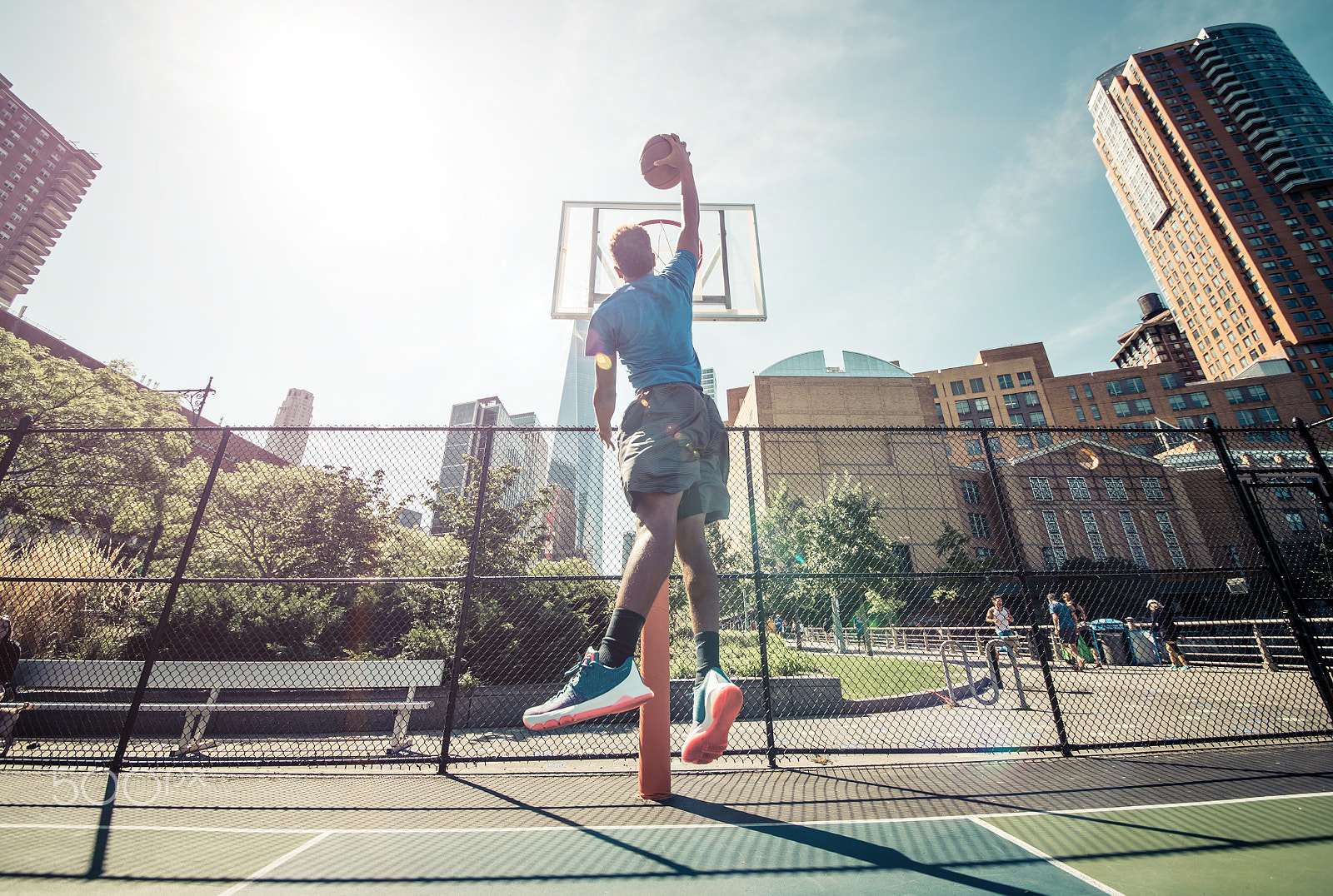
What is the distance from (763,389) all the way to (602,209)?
121ft

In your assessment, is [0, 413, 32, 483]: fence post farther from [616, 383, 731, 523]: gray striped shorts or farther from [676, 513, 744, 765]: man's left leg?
[676, 513, 744, 765]: man's left leg

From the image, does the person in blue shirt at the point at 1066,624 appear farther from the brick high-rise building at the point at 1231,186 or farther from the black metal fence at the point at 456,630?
the brick high-rise building at the point at 1231,186

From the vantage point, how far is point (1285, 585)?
4648 millimetres

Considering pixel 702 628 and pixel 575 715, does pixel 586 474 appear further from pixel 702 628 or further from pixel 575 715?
pixel 575 715

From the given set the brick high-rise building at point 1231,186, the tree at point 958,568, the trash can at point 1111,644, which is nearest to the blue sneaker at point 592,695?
the trash can at point 1111,644

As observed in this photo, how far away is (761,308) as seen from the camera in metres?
5.23

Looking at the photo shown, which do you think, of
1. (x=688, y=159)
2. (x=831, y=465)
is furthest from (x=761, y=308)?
(x=831, y=465)

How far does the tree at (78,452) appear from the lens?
48.1ft

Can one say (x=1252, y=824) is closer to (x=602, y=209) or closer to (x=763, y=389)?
(x=602, y=209)

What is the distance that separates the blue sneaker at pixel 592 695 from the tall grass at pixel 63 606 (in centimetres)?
881

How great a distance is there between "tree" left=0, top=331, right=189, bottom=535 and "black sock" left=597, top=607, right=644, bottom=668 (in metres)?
19.6

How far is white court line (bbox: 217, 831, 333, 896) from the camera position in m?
2.17

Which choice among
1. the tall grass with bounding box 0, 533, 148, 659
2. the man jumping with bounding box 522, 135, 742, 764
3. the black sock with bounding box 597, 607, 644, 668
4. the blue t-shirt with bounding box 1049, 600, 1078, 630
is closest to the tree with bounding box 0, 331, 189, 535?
the tall grass with bounding box 0, 533, 148, 659

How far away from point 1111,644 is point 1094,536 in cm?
2492
